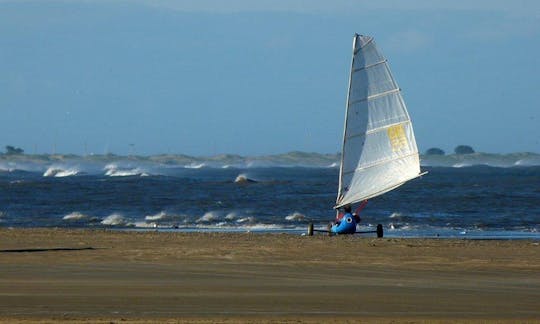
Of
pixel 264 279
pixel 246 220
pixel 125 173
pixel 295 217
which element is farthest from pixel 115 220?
pixel 125 173

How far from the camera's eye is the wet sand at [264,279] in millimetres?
16578

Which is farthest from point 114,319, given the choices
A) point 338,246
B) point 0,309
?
point 338,246

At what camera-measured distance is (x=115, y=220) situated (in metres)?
41.7

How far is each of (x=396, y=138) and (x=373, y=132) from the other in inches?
27.1

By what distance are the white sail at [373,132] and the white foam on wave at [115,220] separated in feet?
30.2

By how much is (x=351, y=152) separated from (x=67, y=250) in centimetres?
1102

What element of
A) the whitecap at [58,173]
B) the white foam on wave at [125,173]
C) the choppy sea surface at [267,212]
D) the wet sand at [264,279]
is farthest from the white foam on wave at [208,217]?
the whitecap at [58,173]

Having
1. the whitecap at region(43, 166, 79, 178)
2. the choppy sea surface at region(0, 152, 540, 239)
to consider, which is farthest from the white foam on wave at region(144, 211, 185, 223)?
the whitecap at region(43, 166, 79, 178)

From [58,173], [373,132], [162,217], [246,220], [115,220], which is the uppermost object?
[58,173]

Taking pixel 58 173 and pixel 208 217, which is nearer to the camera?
pixel 208 217

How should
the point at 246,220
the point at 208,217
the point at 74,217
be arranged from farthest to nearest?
the point at 208,217, the point at 74,217, the point at 246,220

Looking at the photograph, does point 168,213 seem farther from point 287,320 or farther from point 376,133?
point 287,320

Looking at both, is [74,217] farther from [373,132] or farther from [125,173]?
[125,173]

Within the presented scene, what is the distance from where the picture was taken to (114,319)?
1582 cm
